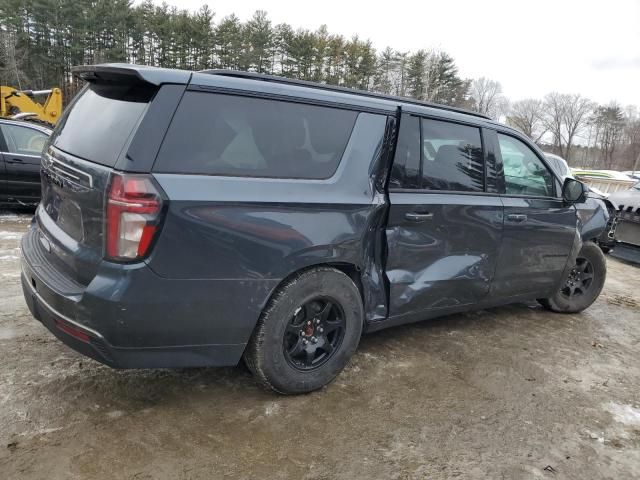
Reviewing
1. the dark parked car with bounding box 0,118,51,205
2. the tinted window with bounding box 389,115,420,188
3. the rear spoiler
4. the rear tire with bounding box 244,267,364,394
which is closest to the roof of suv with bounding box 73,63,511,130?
the rear spoiler

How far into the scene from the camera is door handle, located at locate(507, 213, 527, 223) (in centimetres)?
386

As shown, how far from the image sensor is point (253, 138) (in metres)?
2.55

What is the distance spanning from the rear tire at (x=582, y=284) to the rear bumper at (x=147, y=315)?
361 centimetres

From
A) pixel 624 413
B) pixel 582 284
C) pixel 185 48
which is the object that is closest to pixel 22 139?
pixel 582 284

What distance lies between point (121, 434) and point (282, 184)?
1.53m

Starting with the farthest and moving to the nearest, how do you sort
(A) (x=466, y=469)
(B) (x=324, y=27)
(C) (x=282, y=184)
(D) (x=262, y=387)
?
(B) (x=324, y=27) → (D) (x=262, y=387) → (C) (x=282, y=184) → (A) (x=466, y=469)

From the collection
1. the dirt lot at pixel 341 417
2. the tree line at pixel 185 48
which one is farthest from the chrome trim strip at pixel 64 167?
the tree line at pixel 185 48

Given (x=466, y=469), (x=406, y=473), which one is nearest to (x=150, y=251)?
(x=406, y=473)

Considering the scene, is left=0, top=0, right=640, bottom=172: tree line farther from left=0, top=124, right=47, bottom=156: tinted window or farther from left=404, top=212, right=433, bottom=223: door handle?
left=404, top=212, right=433, bottom=223: door handle

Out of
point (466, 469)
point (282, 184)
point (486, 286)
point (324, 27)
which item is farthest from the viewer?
point (324, 27)

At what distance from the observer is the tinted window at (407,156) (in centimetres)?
318

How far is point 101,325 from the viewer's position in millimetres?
2244

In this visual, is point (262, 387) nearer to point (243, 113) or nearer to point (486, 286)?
point (243, 113)

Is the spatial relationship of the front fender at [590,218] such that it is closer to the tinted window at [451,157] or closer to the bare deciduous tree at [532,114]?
the tinted window at [451,157]
